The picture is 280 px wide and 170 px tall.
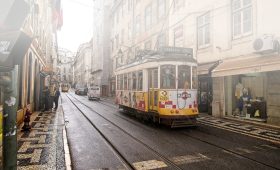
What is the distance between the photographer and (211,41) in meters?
16.7

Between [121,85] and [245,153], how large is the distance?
11.1 metres

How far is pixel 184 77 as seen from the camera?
11859 millimetres

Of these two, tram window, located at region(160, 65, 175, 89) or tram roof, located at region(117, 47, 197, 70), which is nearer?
tram window, located at region(160, 65, 175, 89)

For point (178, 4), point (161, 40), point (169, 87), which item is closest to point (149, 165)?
point (169, 87)

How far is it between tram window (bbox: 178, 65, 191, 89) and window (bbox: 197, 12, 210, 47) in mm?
6146

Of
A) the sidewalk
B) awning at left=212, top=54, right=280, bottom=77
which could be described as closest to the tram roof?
awning at left=212, top=54, right=280, bottom=77

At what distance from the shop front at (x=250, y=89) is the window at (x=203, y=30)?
118 inches

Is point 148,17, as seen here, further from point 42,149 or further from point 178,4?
point 42,149

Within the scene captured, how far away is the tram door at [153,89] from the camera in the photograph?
11.8m

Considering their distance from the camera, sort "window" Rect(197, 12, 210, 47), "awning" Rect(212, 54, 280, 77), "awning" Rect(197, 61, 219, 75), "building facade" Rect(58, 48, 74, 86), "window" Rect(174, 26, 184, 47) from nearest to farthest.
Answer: "awning" Rect(212, 54, 280, 77), "awning" Rect(197, 61, 219, 75), "window" Rect(197, 12, 210, 47), "window" Rect(174, 26, 184, 47), "building facade" Rect(58, 48, 74, 86)

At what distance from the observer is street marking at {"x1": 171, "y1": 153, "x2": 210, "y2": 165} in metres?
6.52

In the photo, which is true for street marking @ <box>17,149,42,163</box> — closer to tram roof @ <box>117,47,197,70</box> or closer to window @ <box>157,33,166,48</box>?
tram roof @ <box>117,47,197,70</box>

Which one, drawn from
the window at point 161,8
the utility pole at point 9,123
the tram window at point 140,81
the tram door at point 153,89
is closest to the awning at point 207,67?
the tram window at point 140,81

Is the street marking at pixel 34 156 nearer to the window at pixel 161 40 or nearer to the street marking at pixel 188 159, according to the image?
the street marking at pixel 188 159
